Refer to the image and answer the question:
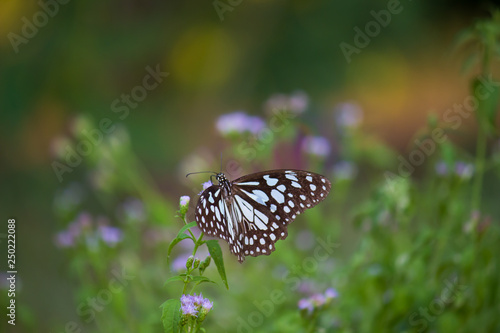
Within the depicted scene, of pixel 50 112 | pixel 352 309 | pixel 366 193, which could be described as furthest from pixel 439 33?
pixel 352 309

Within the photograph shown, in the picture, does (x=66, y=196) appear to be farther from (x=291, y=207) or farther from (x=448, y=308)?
(x=448, y=308)

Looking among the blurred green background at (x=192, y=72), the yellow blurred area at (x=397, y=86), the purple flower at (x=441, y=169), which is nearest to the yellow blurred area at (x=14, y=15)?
the blurred green background at (x=192, y=72)

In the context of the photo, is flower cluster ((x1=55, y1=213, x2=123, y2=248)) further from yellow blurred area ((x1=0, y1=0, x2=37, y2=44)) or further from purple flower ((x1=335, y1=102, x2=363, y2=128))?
yellow blurred area ((x1=0, y1=0, x2=37, y2=44))

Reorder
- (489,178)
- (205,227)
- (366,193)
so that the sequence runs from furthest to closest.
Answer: (489,178) < (366,193) < (205,227)

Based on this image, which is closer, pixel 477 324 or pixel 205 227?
pixel 205 227

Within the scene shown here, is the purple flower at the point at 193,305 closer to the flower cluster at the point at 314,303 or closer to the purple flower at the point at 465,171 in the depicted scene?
the flower cluster at the point at 314,303

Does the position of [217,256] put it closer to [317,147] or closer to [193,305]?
[193,305]

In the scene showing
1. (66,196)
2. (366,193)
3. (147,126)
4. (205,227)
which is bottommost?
(205,227)
